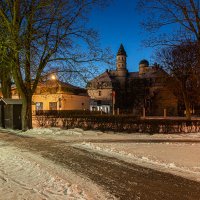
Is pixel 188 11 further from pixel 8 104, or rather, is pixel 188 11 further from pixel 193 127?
pixel 8 104

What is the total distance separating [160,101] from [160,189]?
61.0 m

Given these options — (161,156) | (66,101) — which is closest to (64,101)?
(66,101)

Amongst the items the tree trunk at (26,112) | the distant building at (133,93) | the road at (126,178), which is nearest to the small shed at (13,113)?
the tree trunk at (26,112)

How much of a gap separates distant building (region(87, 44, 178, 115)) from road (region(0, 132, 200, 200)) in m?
44.2

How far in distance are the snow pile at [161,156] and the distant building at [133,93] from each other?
41.4 m

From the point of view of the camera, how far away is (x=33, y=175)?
8.20 meters

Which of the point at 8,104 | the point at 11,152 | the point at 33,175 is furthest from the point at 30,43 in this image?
the point at 33,175

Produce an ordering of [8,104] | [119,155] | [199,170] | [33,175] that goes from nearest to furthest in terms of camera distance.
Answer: [33,175] → [199,170] → [119,155] → [8,104]

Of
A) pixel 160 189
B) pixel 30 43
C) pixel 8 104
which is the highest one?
pixel 30 43

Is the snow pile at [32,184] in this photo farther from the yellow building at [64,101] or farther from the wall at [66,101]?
the wall at [66,101]

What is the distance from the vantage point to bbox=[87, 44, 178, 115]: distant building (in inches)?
2562

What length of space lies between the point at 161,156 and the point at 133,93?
6347cm

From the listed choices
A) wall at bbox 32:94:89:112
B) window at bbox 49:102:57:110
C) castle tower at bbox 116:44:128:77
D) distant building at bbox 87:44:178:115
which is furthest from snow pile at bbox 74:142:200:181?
castle tower at bbox 116:44:128:77

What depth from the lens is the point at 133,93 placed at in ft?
244
